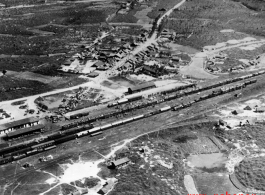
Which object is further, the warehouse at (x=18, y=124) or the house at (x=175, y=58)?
the house at (x=175, y=58)

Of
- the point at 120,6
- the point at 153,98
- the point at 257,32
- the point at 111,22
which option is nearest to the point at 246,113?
the point at 153,98

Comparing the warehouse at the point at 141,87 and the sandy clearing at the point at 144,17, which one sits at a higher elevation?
the sandy clearing at the point at 144,17

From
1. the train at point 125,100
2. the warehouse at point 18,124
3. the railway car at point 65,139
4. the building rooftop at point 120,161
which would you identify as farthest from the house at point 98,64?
the building rooftop at point 120,161

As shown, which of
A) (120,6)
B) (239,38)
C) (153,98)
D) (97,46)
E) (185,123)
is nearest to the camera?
(185,123)

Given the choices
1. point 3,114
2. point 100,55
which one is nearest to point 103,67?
point 100,55

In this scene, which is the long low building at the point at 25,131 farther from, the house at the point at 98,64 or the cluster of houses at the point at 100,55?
the house at the point at 98,64

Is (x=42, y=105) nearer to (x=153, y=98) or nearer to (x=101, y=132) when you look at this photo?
(x=101, y=132)

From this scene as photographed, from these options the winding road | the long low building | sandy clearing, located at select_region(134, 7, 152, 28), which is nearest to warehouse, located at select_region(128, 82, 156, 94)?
the winding road

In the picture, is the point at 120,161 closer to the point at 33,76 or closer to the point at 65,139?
the point at 65,139
